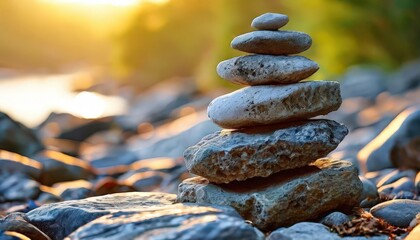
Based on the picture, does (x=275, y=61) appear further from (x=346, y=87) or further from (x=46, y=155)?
(x=346, y=87)

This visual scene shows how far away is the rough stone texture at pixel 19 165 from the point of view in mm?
11094

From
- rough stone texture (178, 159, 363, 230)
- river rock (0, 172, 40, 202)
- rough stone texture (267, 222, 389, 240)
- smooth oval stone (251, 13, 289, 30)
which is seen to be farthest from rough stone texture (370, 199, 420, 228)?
river rock (0, 172, 40, 202)

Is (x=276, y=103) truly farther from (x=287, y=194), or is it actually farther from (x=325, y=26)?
(x=325, y=26)

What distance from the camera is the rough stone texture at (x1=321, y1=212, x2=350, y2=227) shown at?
6.24 metres

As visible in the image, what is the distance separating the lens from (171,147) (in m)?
16.7

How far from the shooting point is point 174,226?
520cm

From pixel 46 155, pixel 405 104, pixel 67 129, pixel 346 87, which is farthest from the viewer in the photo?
pixel 346 87

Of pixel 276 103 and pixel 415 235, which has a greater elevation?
pixel 276 103

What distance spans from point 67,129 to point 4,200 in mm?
12256

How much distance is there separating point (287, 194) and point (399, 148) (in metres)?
4.51

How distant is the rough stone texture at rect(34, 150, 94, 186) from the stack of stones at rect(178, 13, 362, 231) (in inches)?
211

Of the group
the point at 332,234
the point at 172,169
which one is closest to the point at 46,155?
the point at 172,169

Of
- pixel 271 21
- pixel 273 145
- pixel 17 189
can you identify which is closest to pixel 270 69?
pixel 271 21

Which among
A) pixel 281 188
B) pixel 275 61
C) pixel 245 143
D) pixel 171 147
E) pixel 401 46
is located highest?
pixel 401 46
